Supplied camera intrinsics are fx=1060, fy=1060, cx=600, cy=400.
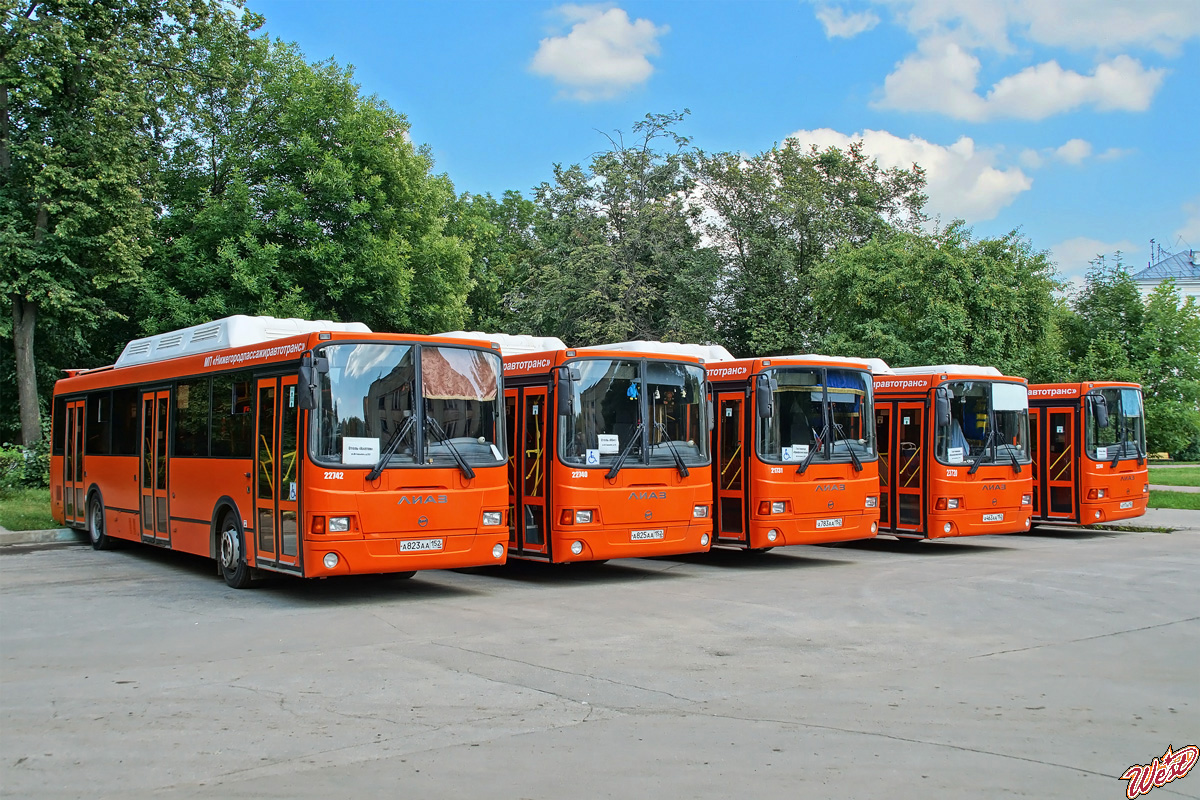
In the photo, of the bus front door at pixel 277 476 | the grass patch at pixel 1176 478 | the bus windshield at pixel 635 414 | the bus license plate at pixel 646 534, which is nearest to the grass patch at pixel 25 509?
the bus front door at pixel 277 476

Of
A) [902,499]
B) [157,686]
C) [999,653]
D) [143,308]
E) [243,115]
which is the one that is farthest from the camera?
[243,115]

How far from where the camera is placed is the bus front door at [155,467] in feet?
46.9

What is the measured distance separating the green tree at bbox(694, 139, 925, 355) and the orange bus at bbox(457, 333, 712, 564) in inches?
984

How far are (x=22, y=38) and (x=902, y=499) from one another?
22067 mm

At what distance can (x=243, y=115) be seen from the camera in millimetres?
33656

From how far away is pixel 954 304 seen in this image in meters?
29.5

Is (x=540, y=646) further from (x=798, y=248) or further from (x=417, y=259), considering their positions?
(x=798, y=248)

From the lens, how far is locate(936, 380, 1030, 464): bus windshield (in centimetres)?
1734

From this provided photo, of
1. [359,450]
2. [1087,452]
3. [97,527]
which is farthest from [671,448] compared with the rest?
[1087,452]

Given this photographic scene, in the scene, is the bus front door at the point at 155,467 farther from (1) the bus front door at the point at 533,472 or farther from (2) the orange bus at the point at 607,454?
(1) the bus front door at the point at 533,472

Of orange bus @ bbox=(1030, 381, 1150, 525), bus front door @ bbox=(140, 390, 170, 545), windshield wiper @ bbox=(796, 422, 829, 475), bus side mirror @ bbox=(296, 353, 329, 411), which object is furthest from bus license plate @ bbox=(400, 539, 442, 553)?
orange bus @ bbox=(1030, 381, 1150, 525)

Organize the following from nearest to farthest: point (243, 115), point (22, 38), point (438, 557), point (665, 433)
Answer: point (438, 557)
point (665, 433)
point (22, 38)
point (243, 115)

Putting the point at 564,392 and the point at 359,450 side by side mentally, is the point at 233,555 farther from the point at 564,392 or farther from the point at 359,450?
the point at 564,392

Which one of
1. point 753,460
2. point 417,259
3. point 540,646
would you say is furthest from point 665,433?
point 417,259
